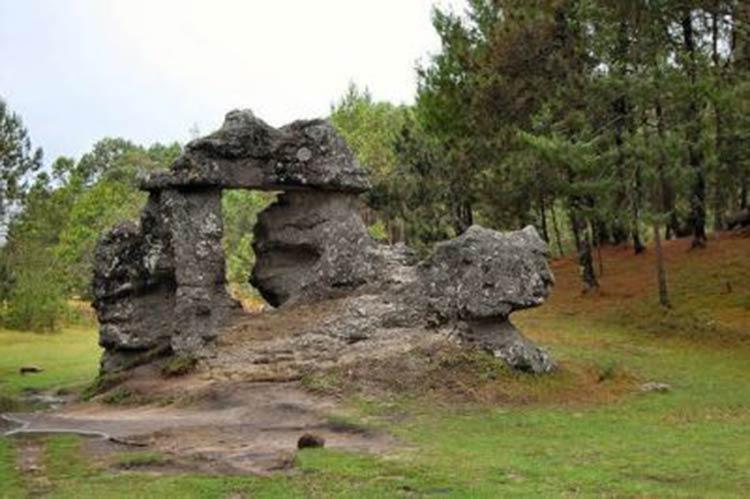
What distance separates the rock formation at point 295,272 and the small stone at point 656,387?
91.1 inches

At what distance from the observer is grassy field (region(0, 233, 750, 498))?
14.2 m

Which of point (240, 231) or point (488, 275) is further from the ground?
point (240, 231)

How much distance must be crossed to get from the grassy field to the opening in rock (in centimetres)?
2686

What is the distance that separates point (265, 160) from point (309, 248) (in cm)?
285

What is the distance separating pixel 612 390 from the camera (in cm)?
2303

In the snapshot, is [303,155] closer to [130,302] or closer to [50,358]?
[130,302]

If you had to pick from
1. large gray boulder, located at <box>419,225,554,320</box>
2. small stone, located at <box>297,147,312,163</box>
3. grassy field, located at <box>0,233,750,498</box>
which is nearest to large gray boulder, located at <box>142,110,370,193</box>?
small stone, located at <box>297,147,312,163</box>

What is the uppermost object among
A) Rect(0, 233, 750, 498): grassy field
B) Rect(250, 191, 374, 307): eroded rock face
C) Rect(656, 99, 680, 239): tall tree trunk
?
Rect(656, 99, 680, 239): tall tree trunk

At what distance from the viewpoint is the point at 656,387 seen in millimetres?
22984

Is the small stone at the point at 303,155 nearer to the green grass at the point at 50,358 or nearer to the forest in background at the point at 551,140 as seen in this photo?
the forest in background at the point at 551,140

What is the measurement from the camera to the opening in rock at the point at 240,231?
63219 millimetres

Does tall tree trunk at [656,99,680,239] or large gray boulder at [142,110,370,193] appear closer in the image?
large gray boulder at [142,110,370,193]

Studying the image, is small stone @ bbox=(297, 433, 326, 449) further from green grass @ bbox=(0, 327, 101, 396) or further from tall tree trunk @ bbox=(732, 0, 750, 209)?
tall tree trunk @ bbox=(732, 0, 750, 209)

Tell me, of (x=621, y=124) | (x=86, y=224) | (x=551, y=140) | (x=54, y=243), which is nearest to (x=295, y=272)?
(x=551, y=140)
